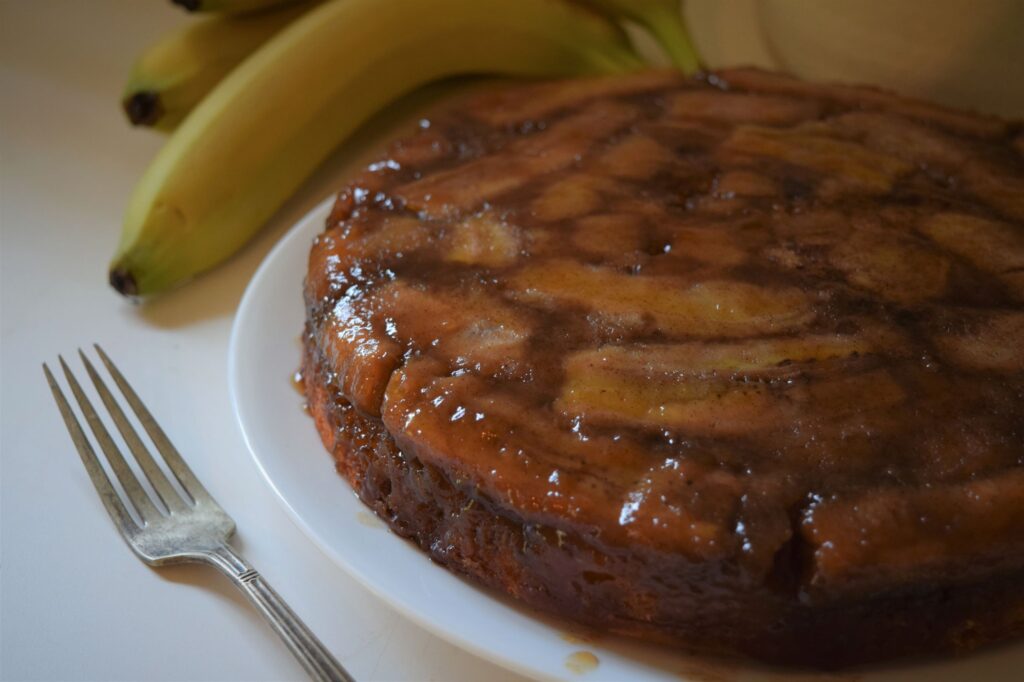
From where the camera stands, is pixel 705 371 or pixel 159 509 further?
pixel 159 509

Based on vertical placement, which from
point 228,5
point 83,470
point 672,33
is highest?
point 228,5

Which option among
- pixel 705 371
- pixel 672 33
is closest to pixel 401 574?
pixel 705 371

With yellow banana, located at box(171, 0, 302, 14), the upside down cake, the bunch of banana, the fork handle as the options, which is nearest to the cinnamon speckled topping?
the upside down cake

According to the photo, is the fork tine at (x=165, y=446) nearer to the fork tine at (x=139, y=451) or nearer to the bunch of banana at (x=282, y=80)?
the fork tine at (x=139, y=451)

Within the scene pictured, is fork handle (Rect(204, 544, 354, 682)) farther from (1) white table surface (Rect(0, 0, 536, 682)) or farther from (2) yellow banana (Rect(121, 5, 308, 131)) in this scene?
(2) yellow banana (Rect(121, 5, 308, 131))

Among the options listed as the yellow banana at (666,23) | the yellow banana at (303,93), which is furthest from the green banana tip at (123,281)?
the yellow banana at (666,23)

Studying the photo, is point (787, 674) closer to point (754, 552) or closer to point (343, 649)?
point (754, 552)

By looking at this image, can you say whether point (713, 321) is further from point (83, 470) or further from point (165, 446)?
point (83, 470)
